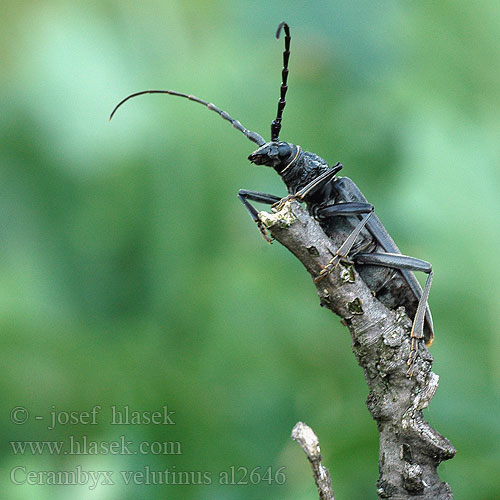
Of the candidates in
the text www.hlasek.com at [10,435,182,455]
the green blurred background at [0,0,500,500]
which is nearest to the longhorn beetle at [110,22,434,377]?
the green blurred background at [0,0,500,500]

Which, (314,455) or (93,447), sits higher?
(93,447)

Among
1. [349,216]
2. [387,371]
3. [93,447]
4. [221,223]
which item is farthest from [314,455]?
[221,223]

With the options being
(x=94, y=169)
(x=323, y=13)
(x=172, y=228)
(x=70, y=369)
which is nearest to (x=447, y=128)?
(x=323, y=13)

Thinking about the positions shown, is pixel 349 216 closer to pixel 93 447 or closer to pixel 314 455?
pixel 314 455

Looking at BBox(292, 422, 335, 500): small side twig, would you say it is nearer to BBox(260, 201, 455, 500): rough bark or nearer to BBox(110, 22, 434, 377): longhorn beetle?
BBox(260, 201, 455, 500): rough bark

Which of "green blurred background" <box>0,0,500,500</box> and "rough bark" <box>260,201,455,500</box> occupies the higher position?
"green blurred background" <box>0,0,500,500</box>
